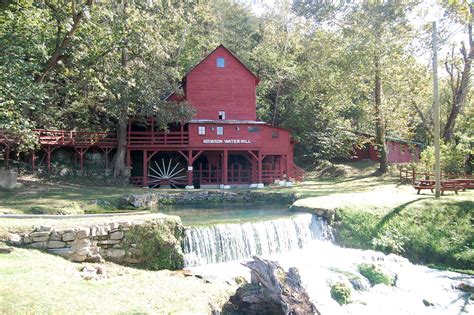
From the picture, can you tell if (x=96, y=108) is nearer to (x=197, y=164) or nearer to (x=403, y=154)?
(x=197, y=164)

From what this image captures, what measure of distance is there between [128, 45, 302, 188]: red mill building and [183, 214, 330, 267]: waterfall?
46.8 ft

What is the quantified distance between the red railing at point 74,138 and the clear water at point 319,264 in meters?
16.9

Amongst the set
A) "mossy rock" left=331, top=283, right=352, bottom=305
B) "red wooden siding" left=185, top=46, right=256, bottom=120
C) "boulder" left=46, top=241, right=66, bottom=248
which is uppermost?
"red wooden siding" left=185, top=46, right=256, bottom=120

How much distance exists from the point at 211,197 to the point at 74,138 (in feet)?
34.1

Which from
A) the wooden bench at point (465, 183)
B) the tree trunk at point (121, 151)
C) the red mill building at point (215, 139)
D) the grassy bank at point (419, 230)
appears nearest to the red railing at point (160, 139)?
the red mill building at point (215, 139)

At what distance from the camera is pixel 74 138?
27297 mm

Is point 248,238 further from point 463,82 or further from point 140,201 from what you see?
point 463,82

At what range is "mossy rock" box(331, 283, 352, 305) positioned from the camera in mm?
10572

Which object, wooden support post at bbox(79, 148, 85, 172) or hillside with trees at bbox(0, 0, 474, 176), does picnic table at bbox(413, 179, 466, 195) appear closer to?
hillside with trees at bbox(0, 0, 474, 176)

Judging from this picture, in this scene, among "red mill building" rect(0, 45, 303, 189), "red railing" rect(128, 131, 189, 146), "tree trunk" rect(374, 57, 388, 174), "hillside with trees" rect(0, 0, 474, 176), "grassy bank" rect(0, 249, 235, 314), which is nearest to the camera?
"grassy bank" rect(0, 249, 235, 314)

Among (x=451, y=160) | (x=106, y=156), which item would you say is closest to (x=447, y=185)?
(x=451, y=160)

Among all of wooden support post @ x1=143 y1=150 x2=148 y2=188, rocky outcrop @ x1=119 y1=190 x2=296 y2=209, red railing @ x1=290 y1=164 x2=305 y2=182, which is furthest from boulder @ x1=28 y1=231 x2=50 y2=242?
red railing @ x1=290 y1=164 x2=305 y2=182

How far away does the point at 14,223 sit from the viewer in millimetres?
10602

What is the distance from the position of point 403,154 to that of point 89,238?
39960 mm
